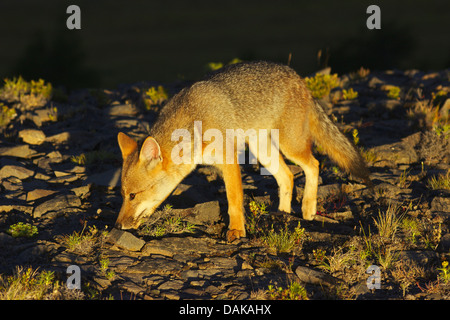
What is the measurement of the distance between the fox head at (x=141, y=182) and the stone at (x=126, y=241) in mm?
325

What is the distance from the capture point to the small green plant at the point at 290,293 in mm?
4566

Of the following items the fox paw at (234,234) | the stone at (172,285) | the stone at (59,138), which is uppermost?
the stone at (59,138)

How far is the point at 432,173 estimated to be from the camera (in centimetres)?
812

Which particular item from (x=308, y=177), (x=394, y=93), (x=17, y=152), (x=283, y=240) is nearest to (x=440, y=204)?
(x=308, y=177)

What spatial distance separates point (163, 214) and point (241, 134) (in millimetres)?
1736

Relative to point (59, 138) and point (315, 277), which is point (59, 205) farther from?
point (315, 277)

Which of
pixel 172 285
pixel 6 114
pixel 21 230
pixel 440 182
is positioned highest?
pixel 6 114

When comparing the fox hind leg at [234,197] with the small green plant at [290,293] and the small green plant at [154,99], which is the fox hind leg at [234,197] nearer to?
the small green plant at [290,293]

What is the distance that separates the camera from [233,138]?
21.8ft

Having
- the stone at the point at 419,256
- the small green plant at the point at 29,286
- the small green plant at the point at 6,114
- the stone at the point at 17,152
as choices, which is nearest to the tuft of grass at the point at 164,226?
the small green plant at the point at 29,286

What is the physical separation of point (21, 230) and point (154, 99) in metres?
7.30

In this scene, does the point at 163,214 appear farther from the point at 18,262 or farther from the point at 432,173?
the point at 432,173

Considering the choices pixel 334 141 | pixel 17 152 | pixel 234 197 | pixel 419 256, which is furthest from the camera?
pixel 17 152

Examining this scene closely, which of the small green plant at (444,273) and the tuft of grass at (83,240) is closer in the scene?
the small green plant at (444,273)
